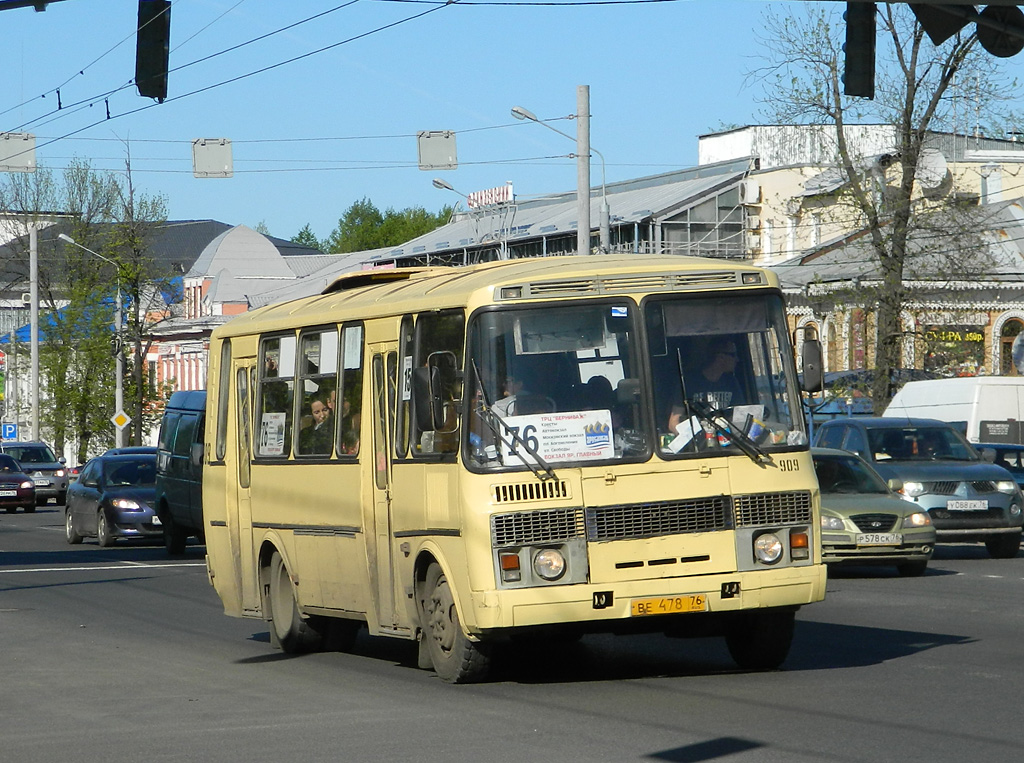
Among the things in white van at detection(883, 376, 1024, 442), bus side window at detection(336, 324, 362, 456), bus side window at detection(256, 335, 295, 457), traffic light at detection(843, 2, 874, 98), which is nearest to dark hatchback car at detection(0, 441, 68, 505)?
white van at detection(883, 376, 1024, 442)

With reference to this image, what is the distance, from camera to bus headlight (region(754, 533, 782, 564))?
11.2 meters

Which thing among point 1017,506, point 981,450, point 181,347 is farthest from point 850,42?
point 181,347

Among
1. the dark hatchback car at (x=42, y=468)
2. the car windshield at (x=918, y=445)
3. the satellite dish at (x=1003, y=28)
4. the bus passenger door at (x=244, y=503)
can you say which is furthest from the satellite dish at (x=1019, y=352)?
the dark hatchback car at (x=42, y=468)

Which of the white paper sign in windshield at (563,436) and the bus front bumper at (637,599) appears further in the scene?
the white paper sign in windshield at (563,436)

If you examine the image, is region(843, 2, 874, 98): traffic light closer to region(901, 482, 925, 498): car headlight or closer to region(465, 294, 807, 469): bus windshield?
region(465, 294, 807, 469): bus windshield

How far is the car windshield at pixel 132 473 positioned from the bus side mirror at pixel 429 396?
21.2 metres

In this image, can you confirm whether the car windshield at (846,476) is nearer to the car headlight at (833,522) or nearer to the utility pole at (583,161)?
the car headlight at (833,522)

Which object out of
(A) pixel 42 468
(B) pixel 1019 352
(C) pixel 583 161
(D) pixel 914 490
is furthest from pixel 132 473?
(A) pixel 42 468

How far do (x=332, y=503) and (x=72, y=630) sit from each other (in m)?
4.35

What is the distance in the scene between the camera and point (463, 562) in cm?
1102

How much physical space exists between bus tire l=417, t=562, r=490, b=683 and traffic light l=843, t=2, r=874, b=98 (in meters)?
4.79

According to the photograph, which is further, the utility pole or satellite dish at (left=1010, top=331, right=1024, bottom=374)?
satellite dish at (left=1010, top=331, right=1024, bottom=374)

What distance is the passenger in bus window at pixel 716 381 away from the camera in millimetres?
11328

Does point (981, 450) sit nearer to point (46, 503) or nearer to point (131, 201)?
point (46, 503)
